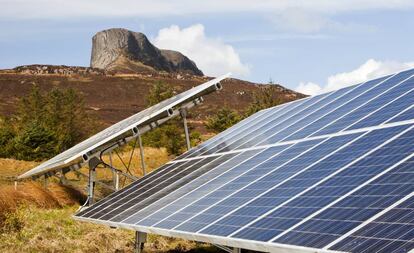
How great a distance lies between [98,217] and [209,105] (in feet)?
450

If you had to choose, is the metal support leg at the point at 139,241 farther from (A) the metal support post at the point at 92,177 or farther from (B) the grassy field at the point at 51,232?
(A) the metal support post at the point at 92,177

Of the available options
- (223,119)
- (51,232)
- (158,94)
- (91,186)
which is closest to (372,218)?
(51,232)

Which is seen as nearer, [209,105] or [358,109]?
[358,109]

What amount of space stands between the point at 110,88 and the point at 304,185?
155 metres

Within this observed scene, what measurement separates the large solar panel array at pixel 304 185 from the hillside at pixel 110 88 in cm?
11376

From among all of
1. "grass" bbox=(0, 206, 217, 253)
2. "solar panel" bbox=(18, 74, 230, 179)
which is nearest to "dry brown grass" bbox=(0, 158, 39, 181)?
"solar panel" bbox=(18, 74, 230, 179)

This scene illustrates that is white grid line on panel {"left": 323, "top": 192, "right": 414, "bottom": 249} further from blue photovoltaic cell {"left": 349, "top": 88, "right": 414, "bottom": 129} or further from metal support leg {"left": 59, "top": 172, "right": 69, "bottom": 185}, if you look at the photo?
metal support leg {"left": 59, "top": 172, "right": 69, "bottom": 185}

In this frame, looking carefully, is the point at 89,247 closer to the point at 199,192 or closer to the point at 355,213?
the point at 199,192

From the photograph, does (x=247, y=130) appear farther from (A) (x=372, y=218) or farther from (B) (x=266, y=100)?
(B) (x=266, y=100)

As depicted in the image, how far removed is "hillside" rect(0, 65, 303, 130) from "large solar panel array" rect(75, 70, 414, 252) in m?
114

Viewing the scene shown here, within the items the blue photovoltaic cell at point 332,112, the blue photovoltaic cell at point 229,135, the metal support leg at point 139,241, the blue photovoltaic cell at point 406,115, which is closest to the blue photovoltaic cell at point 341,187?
the blue photovoltaic cell at point 406,115

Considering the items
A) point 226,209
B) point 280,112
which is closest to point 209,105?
point 280,112

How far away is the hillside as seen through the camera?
146125 millimetres

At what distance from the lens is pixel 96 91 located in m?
161
